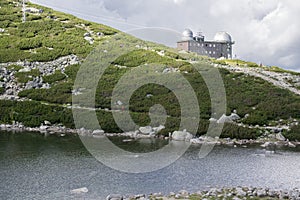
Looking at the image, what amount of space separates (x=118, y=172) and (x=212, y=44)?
102782 millimetres

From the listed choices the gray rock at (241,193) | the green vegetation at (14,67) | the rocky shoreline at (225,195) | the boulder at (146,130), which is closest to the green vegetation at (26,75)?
the green vegetation at (14,67)

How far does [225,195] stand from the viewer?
22.5 meters

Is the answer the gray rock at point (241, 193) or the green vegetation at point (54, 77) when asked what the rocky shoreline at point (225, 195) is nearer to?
the gray rock at point (241, 193)

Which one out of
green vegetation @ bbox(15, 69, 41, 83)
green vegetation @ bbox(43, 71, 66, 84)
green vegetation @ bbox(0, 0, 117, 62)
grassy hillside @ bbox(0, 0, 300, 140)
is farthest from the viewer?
green vegetation @ bbox(0, 0, 117, 62)

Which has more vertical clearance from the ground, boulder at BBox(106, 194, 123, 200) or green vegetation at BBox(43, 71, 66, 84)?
green vegetation at BBox(43, 71, 66, 84)

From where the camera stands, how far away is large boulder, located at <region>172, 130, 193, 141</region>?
4438cm

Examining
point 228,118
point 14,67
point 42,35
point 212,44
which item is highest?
point 212,44

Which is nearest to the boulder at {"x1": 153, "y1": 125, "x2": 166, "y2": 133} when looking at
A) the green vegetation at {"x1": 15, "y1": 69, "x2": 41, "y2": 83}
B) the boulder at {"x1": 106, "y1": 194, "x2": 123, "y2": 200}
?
the green vegetation at {"x1": 15, "y1": 69, "x2": 41, "y2": 83}

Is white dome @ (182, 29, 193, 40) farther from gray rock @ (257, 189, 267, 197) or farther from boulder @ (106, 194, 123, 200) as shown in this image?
boulder @ (106, 194, 123, 200)

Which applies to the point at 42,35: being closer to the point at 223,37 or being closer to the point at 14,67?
the point at 14,67

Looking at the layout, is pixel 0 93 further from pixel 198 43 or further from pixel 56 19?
pixel 198 43

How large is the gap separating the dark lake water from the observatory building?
85083 mm

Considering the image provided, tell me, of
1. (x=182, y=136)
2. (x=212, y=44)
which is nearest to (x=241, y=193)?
(x=182, y=136)

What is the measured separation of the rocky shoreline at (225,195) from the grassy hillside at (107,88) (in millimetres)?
21978
